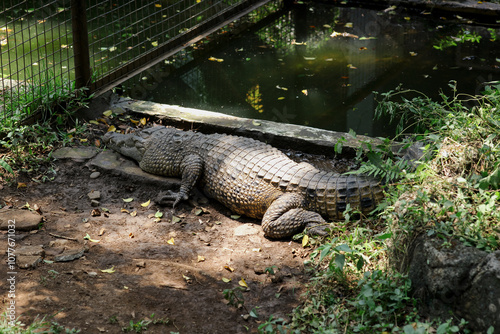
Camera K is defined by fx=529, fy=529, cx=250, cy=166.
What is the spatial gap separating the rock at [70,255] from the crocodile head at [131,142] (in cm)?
181

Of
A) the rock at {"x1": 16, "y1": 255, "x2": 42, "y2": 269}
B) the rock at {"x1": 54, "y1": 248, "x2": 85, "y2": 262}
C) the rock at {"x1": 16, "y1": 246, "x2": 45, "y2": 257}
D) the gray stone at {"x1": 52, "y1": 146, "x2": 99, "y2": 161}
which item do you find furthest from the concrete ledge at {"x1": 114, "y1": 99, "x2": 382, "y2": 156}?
the rock at {"x1": 16, "y1": 255, "x2": 42, "y2": 269}

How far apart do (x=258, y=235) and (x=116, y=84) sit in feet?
11.1

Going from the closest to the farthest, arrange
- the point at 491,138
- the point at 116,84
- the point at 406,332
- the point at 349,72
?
the point at 406,332
the point at 491,138
the point at 116,84
the point at 349,72

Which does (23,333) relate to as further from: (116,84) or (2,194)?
(116,84)

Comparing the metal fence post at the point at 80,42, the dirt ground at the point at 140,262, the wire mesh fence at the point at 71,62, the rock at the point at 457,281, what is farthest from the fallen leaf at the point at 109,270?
the metal fence post at the point at 80,42

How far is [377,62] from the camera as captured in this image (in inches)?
352

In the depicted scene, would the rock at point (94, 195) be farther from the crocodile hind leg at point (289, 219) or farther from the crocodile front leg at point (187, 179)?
the crocodile hind leg at point (289, 219)

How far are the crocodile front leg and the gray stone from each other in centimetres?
120

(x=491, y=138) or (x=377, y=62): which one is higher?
(x=491, y=138)

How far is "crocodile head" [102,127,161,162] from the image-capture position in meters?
6.07

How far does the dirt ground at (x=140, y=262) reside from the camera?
3717 millimetres

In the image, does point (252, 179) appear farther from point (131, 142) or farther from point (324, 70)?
point (324, 70)

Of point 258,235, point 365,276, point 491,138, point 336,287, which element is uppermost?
point 491,138

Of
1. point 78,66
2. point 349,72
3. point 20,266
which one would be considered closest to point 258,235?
point 20,266
